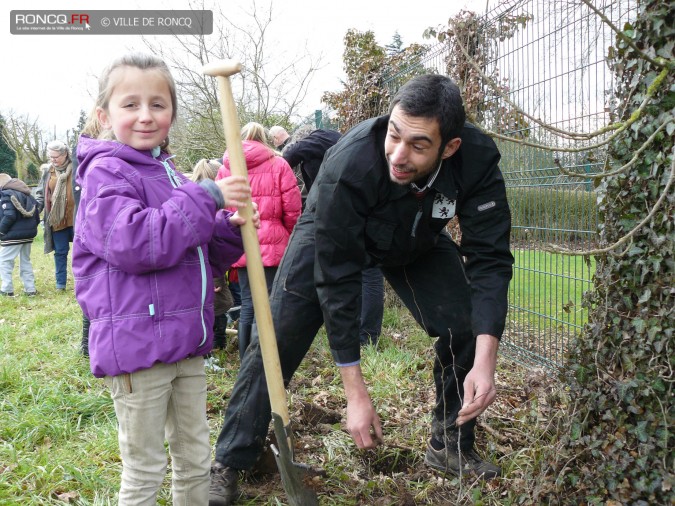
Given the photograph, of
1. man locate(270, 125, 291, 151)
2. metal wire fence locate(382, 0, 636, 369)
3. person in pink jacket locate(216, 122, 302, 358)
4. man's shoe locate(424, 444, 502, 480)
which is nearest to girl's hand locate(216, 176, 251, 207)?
man's shoe locate(424, 444, 502, 480)

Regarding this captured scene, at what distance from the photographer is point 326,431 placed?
3496mm

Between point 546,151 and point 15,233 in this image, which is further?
point 15,233

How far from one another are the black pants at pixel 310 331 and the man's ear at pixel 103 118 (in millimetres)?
1046

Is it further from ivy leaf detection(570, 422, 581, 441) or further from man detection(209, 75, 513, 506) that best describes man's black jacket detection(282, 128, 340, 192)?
ivy leaf detection(570, 422, 581, 441)

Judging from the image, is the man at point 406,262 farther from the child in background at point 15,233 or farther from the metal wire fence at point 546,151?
the child in background at point 15,233

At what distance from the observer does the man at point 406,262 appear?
238cm

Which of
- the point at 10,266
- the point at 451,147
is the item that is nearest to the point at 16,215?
the point at 10,266

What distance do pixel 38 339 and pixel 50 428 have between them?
2.63 m

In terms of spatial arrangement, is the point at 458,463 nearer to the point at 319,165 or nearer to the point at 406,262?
the point at 406,262

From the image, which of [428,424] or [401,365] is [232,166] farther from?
[401,365]

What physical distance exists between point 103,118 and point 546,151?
2.98 m

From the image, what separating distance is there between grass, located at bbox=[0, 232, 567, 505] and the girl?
2.35 feet

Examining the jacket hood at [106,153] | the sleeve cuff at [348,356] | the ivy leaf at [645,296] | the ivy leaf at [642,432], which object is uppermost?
the jacket hood at [106,153]

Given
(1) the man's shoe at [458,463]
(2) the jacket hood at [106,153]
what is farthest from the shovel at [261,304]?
(1) the man's shoe at [458,463]
